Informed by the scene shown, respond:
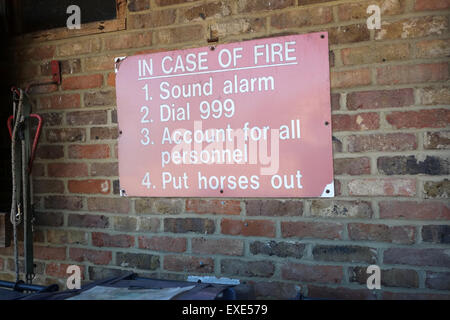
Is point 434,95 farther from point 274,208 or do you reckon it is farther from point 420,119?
point 274,208

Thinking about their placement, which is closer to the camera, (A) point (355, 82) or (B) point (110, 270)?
(A) point (355, 82)

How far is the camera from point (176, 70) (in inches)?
65.4

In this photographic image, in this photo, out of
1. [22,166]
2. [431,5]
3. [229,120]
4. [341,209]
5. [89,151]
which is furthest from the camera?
[89,151]

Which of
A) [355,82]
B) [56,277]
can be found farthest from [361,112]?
[56,277]

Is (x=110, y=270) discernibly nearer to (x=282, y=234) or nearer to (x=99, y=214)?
(x=99, y=214)

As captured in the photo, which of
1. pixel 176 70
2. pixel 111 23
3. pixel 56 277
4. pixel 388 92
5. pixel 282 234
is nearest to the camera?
pixel 388 92

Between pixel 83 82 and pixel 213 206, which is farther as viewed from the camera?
pixel 83 82

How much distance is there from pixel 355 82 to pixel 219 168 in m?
0.66

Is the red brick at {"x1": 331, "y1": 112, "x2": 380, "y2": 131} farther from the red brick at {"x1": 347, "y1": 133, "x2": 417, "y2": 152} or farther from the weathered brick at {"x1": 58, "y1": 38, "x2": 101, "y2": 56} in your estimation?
the weathered brick at {"x1": 58, "y1": 38, "x2": 101, "y2": 56}

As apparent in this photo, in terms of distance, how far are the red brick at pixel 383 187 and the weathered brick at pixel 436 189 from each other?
4 cm

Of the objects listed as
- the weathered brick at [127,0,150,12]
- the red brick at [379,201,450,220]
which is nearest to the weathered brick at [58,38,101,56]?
the weathered brick at [127,0,150,12]

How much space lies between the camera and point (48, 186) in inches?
74.5

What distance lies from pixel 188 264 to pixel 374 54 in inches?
46.9

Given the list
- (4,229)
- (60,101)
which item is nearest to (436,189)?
(60,101)
